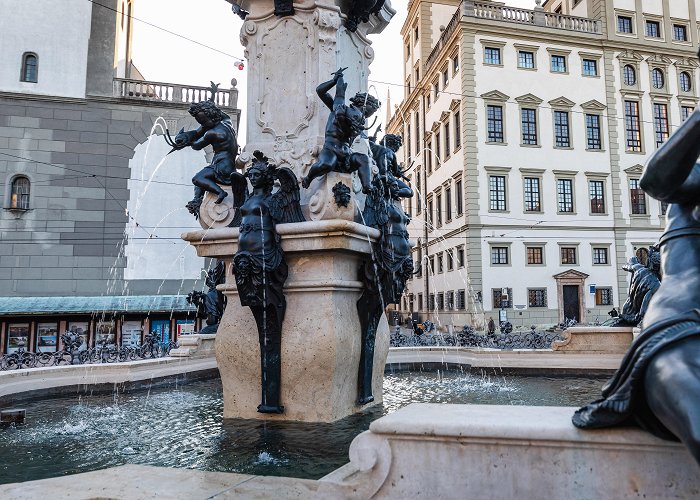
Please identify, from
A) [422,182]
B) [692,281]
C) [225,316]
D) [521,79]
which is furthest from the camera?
[422,182]

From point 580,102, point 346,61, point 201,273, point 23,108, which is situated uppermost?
point 580,102

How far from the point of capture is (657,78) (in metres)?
40.8

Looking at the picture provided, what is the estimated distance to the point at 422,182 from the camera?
1932 inches

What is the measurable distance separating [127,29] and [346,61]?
23908 millimetres

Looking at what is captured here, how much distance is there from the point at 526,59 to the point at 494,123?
202 inches

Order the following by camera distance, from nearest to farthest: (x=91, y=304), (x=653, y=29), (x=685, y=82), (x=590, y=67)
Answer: (x=91, y=304)
(x=590, y=67)
(x=653, y=29)
(x=685, y=82)

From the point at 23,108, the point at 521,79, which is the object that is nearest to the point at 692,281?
the point at 23,108

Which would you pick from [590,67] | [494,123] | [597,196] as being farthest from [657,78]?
[494,123]

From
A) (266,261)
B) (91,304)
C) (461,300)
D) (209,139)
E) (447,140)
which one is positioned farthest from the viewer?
(447,140)

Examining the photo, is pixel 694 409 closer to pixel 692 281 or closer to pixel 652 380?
pixel 652 380

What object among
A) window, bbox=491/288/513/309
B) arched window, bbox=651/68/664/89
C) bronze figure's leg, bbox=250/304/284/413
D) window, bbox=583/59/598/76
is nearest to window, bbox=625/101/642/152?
arched window, bbox=651/68/664/89

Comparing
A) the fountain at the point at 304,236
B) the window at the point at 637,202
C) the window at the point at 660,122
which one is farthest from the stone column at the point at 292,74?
the window at the point at 660,122

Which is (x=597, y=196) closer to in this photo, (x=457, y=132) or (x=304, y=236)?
(x=457, y=132)

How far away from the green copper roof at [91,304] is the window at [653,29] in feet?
124
